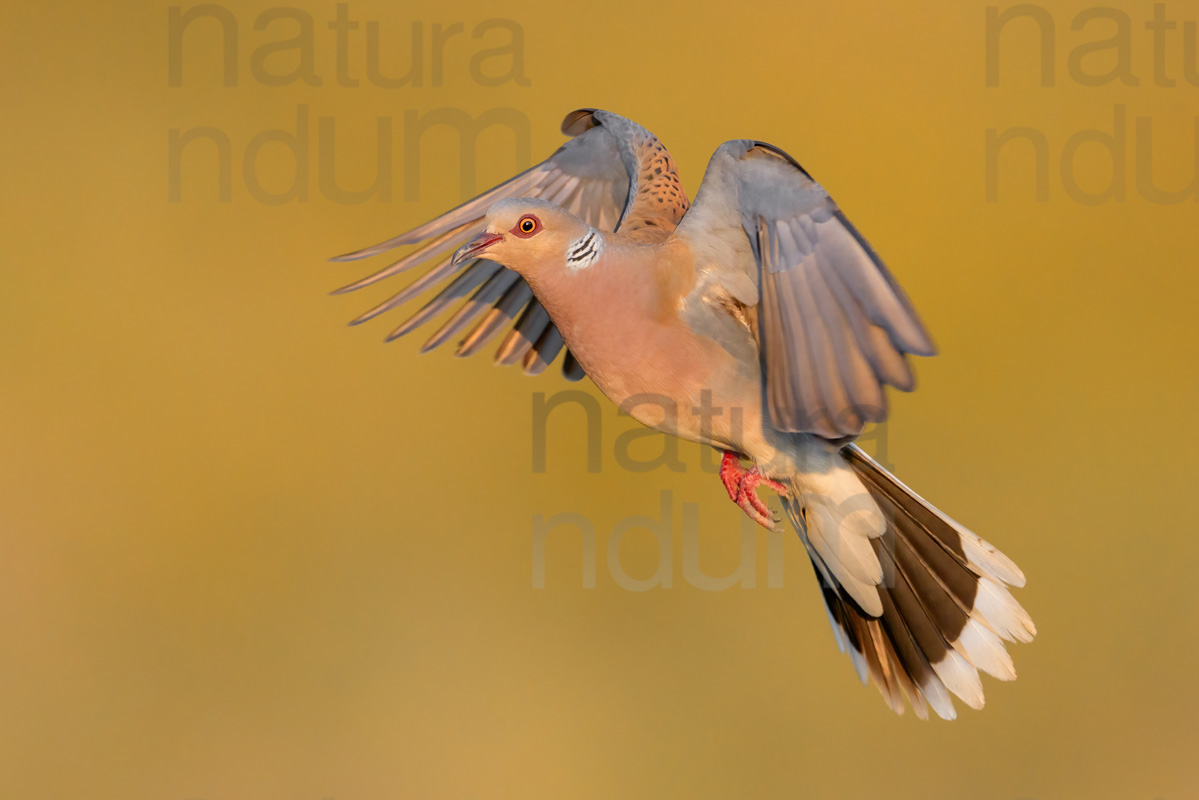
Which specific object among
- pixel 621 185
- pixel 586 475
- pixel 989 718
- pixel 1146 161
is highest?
pixel 1146 161

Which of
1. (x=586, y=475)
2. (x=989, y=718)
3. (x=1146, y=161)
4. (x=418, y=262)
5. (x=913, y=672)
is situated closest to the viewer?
(x=418, y=262)

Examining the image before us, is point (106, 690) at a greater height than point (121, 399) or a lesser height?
lesser

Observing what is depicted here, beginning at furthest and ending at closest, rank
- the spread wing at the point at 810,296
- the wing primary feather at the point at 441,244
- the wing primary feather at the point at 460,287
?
the wing primary feather at the point at 460,287, the wing primary feather at the point at 441,244, the spread wing at the point at 810,296

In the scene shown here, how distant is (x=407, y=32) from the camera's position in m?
5.30

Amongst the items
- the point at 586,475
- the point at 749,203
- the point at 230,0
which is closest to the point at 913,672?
the point at 749,203

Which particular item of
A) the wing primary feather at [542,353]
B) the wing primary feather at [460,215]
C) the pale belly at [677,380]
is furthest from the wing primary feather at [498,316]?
the pale belly at [677,380]

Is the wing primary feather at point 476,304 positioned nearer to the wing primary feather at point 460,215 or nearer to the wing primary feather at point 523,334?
the wing primary feather at point 523,334

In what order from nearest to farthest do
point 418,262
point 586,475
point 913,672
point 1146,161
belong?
1. point 418,262
2. point 913,672
3. point 586,475
4. point 1146,161

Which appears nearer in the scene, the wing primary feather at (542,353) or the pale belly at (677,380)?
the pale belly at (677,380)

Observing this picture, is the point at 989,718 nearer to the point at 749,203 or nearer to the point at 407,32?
the point at 749,203

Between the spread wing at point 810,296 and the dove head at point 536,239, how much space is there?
0.78 ft

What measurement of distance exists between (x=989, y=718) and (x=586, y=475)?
2.00m

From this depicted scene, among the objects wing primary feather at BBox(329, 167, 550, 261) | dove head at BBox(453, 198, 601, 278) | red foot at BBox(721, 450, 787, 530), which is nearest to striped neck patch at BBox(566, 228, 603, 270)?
dove head at BBox(453, 198, 601, 278)

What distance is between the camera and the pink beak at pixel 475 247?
7.23 ft
